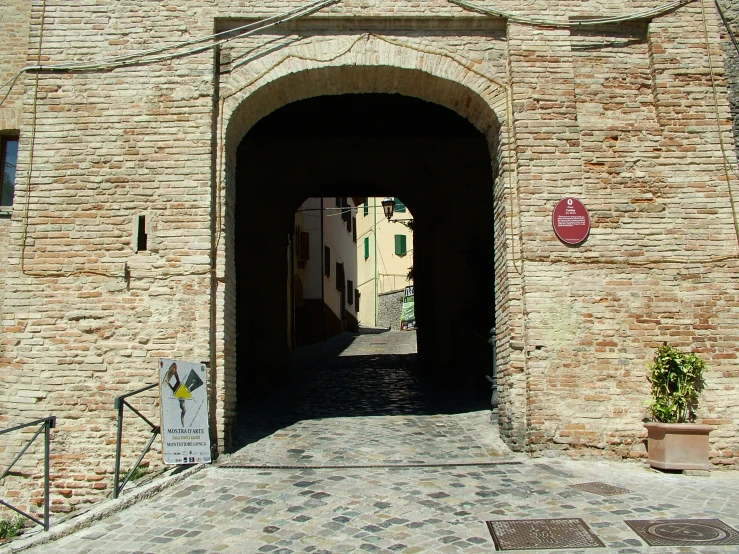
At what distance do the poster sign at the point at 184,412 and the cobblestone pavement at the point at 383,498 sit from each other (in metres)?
0.28

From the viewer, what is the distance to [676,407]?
689 centimetres

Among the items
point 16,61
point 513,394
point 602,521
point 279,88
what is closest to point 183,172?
point 279,88

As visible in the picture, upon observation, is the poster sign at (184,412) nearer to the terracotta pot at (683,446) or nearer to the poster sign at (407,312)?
the terracotta pot at (683,446)

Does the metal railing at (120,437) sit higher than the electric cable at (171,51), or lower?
lower

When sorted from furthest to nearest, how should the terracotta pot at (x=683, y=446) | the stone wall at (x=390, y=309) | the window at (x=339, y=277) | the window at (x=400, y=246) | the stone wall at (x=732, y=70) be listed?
1. the window at (x=400, y=246)
2. the stone wall at (x=390, y=309)
3. the window at (x=339, y=277)
4. the stone wall at (x=732, y=70)
5. the terracotta pot at (x=683, y=446)

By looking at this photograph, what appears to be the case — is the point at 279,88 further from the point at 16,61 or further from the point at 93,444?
the point at 93,444

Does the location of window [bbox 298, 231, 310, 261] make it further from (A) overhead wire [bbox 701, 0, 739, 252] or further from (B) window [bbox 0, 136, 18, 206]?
(A) overhead wire [bbox 701, 0, 739, 252]

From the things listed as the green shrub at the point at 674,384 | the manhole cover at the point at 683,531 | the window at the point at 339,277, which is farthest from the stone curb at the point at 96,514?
the window at the point at 339,277

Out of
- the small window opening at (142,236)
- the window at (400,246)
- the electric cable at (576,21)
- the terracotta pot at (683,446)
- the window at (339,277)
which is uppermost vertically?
the window at (400,246)

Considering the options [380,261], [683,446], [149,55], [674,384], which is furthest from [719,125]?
[380,261]

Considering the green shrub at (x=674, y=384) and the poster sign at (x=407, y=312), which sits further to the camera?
the poster sign at (x=407, y=312)

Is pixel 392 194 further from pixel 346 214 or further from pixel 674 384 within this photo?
pixel 346 214

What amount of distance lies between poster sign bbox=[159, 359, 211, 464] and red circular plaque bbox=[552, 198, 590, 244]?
4.10 m

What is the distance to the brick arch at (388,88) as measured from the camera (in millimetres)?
7375
